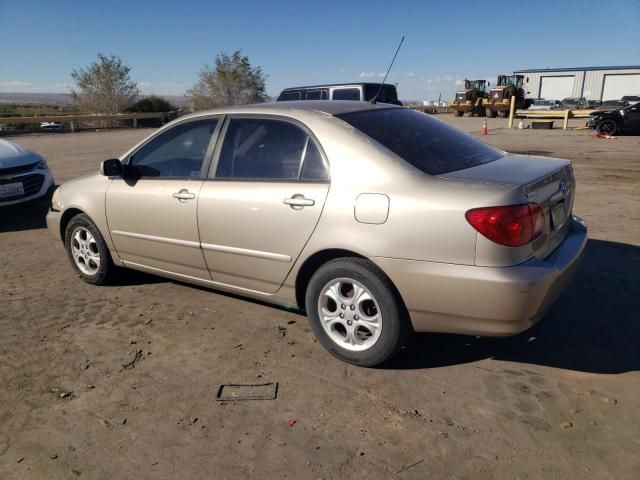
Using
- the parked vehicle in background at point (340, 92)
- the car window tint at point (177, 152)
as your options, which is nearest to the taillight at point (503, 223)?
the car window tint at point (177, 152)

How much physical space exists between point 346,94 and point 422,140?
9721 millimetres

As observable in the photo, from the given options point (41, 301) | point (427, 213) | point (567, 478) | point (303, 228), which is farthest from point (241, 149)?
point (567, 478)

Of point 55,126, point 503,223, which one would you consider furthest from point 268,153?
point 55,126

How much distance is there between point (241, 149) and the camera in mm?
3705

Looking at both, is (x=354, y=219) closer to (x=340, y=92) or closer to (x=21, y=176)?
(x=21, y=176)

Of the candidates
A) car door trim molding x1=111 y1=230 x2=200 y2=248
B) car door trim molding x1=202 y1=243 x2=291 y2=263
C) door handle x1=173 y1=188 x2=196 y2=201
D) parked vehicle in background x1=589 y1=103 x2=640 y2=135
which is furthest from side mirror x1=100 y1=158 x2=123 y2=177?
parked vehicle in background x1=589 y1=103 x2=640 y2=135

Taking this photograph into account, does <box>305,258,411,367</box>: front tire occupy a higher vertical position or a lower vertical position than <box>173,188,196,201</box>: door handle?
lower

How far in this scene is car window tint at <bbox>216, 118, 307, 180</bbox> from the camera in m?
3.42

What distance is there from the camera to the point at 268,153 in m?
3.56

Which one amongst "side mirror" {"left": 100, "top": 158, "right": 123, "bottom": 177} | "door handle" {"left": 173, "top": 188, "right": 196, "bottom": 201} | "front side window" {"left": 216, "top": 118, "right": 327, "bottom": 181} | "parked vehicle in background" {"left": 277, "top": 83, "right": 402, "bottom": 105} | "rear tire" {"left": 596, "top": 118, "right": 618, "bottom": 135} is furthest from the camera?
"rear tire" {"left": 596, "top": 118, "right": 618, "bottom": 135}

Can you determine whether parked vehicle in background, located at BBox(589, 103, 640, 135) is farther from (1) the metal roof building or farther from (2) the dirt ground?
(1) the metal roof building

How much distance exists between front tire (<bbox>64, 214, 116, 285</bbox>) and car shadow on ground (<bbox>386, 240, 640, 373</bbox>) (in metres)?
2.87

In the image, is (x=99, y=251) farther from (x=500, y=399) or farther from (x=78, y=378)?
(x=500, y=399)

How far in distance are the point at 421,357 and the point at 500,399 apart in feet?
2.02
